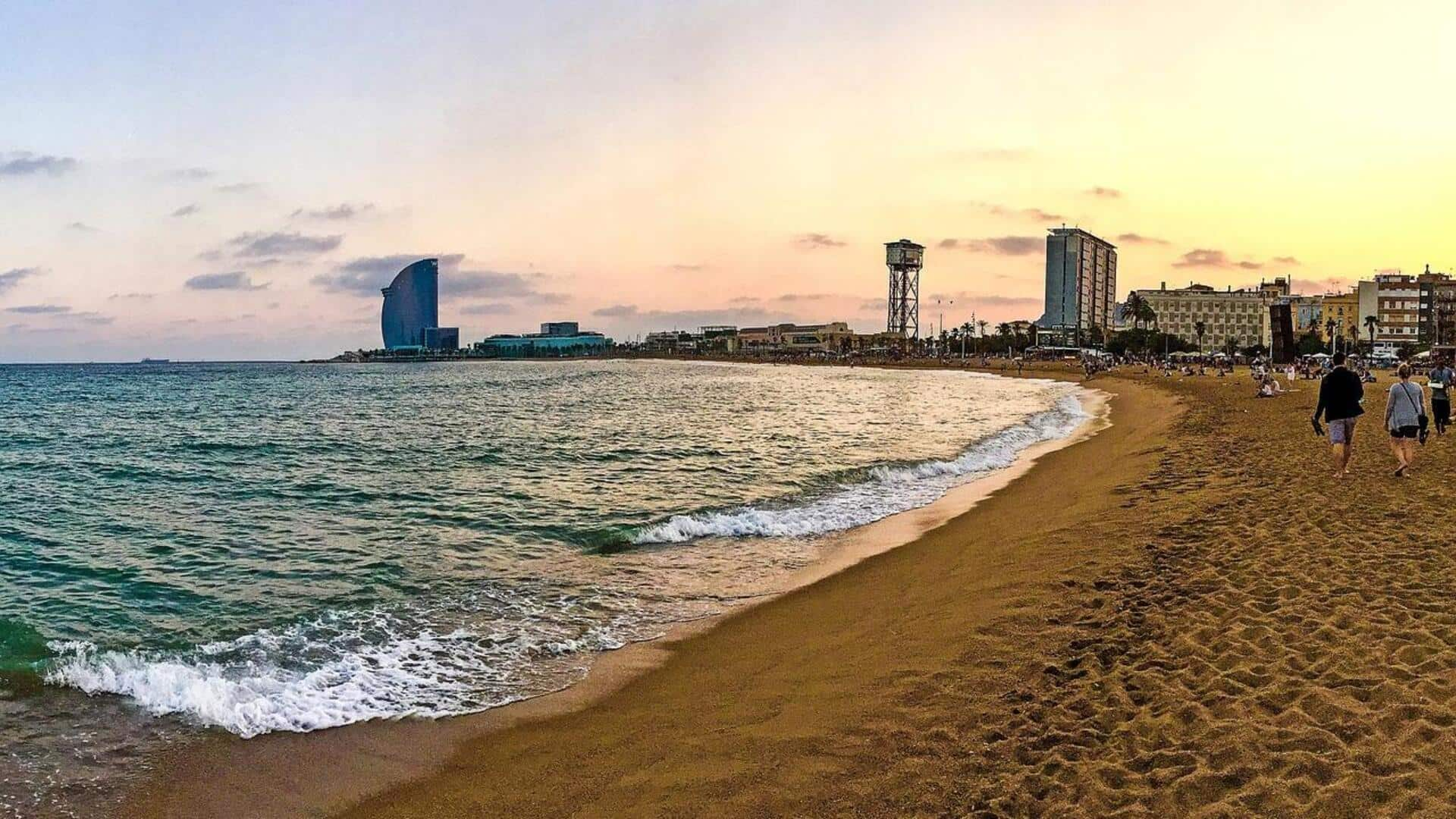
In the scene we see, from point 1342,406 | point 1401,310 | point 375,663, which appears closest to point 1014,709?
point 375,663

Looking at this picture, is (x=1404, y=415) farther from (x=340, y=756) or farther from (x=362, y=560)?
(x=362, y=560)

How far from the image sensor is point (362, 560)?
11062mm

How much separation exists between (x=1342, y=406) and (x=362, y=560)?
14293 mm

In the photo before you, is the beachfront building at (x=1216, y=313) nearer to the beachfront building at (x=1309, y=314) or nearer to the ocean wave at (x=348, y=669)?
the beachfront building at (x=1309, y=314)

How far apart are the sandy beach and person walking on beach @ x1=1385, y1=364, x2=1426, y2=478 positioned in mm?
3390

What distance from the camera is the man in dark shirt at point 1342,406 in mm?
12363

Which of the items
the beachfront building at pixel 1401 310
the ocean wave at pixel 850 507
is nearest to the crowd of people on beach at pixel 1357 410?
the ocean wave at pixel 850 507

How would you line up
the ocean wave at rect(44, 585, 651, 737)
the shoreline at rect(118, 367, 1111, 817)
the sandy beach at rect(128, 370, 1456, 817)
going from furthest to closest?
1. the ocean wave at rect(44, 585, 651, 737)
2. the shoreline at rect(118, 367, 1111, 817)
3. the sandy beach at rect(128, 370, 1456, 817)

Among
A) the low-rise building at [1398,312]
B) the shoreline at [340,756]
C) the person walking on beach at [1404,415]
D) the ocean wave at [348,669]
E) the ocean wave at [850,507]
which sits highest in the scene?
the low-rise building at [1398,312]

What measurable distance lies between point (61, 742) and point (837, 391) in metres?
58.1

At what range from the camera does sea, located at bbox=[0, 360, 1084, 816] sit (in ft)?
21.5

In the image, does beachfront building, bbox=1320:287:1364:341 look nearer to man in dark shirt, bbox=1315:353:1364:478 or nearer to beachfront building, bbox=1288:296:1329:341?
beachfront building, bbox=1288:296:1329:341

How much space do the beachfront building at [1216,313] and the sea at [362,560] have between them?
488 feet

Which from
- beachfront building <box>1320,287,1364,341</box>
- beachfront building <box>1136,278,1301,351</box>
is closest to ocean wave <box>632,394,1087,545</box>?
beachfront building <box>1320,287,1364,341</box>
